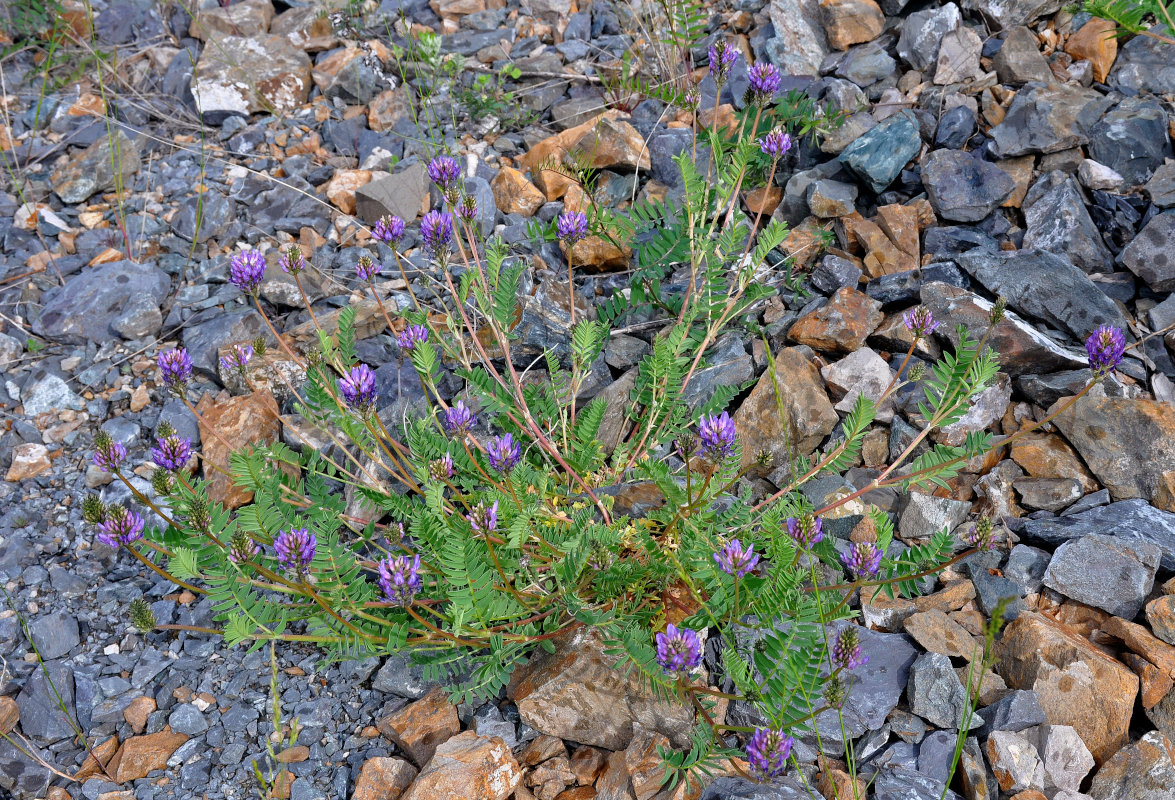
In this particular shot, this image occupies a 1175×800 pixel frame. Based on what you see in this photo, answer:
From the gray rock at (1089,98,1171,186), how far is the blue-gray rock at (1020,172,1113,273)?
0.26 meters

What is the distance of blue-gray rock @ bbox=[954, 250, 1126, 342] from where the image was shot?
3.71 metres

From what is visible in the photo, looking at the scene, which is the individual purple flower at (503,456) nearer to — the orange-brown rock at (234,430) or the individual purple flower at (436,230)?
the individual purple flower at (436,230)

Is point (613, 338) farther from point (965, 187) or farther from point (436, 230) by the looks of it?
point (965, 187)

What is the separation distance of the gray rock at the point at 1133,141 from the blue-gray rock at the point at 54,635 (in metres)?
5.07

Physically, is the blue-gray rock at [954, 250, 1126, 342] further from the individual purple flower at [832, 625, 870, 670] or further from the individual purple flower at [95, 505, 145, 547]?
the individual purple flower at [95, 505, 145, 547]

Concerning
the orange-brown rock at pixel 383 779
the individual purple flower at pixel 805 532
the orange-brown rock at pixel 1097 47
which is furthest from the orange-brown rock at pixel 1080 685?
the orange-brown rock at pixel 1097 47

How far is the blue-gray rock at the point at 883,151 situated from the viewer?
4406 millimetres

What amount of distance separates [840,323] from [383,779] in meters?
2.59

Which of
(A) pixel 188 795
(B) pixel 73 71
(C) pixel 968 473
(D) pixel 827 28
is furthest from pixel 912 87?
(B) pixel 73 71

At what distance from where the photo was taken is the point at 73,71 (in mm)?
6094

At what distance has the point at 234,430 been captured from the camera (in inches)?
153

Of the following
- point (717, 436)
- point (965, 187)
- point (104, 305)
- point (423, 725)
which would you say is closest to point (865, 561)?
point (717, 436)

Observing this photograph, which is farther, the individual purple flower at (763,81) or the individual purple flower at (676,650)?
the individual purple flower at (763,81)

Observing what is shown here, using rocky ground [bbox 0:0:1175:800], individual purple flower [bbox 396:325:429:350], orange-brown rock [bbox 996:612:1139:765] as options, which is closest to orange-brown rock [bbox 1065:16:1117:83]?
rocky ground [bbox 0:0:1175:800]
